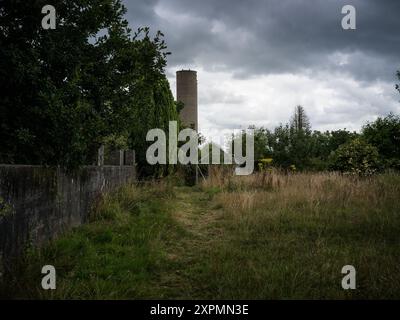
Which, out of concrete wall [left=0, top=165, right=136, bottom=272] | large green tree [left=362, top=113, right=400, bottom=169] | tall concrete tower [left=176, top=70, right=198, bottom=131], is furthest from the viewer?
tall concrete tower [left=176, top=70, right=198, bottom=131]

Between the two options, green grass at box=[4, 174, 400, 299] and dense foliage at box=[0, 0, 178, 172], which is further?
dense foliage at box=[0, 0, 178, 172]

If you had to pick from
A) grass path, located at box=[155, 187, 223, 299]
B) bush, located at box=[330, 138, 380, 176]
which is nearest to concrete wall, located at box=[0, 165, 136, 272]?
grass path, located at box=[155, 187, 223, 299]

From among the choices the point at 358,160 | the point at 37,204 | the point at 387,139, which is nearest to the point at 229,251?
the point at 37,204

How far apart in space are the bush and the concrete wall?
9.41 m

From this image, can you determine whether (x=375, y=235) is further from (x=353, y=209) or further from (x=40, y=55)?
(x=40, y=55)

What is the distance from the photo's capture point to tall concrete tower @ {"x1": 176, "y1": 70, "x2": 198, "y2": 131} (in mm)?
26109

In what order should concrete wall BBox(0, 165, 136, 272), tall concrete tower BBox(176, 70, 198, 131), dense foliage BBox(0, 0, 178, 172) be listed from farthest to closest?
tall concrete tower BBox(176, 70, 198, 131) → dense foliage BBox(0, 0, 178, 172) → concrete wall BBox(0, 165, 136, 272)

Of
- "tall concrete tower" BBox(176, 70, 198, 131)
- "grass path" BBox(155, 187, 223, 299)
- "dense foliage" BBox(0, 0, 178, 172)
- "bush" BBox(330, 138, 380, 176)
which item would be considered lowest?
"grass path" BBox(155, 187, 223, 299)

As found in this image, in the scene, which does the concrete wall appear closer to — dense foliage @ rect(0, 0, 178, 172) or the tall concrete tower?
dense foliage @ rect(0, 0, 178, 172)

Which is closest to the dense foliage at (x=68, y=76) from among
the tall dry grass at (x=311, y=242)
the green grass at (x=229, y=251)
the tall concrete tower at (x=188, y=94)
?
the green grass at (x=229, y=251)

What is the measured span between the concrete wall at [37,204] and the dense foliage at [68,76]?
364 mm

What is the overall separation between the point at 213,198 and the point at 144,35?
4.85m

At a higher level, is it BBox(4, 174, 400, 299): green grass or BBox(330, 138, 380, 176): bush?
BBox(330, 138, 380, 176): bush

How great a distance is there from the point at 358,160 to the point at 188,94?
16.0 metres
